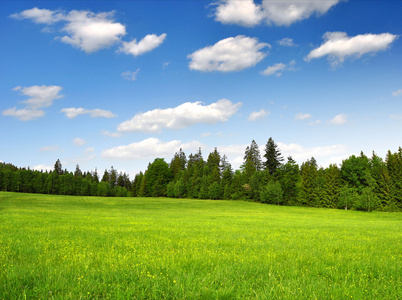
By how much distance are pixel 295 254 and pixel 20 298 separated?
8638 mm

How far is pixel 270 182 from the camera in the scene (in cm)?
7694

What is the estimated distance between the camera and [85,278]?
6.14m

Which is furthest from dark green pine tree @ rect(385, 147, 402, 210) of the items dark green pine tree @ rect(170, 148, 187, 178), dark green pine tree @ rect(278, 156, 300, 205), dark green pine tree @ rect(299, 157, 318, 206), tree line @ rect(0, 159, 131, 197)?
tree line @ rect(0, 159, 131, 197)

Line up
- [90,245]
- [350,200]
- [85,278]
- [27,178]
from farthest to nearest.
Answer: [27,178] < [350,200] < [90,245] < [85,278]

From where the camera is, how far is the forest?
209ft

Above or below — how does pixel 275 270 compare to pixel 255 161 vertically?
below

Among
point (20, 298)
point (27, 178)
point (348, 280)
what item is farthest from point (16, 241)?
point (27, 178)

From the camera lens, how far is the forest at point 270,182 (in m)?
63.7

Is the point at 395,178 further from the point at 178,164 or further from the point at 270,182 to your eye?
the point at 178,164

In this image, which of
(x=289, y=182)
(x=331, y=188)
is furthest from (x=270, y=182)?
(x=331, y=188)

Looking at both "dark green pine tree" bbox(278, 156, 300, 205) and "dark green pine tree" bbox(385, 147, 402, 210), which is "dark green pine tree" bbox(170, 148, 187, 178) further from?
"dark green pine tree" bbox(385, 147, 402, 210)

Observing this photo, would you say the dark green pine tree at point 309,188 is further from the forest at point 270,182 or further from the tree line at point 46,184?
the tree line at point 46,184

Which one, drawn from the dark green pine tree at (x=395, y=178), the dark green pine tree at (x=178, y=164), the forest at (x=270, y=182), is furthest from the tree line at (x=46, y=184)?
the dark green pine tree at (x=395, y=178)

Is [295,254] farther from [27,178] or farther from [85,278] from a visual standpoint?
[27,178]
